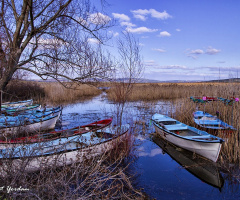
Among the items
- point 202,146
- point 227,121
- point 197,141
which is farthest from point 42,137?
point 227,121

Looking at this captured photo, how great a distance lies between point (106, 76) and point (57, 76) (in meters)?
1.41

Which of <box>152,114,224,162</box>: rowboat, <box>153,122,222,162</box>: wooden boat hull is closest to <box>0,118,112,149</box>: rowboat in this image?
<box>152,114,224,162</box>: rowboat

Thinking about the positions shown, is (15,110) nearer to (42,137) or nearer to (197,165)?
(42,137)

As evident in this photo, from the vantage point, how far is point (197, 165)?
5473 mm

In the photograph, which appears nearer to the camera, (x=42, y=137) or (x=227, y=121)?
(x=42, y=137)

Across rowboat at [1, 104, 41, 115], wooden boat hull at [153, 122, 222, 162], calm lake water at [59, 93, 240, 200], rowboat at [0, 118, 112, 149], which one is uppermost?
rowboat at [1, 104, 41, 115]

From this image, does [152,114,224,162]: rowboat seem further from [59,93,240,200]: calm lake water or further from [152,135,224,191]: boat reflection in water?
[59,93,240,200]: calm lake water

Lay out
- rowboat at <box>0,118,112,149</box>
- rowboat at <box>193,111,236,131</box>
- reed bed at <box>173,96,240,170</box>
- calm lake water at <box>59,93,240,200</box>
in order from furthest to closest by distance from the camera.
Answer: rowboat at <box>193,111,236,131</box> → reed bed at <box>173,96,240,170</box> → calm lake water at <box>59,93,240,200</box> → rowboat at <box>0,118,112,149</box>

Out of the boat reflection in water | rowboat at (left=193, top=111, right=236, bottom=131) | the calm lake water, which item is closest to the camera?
the calm lake water

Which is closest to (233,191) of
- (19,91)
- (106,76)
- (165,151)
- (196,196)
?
(196,196)

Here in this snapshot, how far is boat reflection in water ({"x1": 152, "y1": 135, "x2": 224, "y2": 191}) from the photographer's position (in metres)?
4.72

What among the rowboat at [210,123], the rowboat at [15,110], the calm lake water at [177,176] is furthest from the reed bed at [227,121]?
the rowboat at [15,110]

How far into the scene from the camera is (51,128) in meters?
9.00

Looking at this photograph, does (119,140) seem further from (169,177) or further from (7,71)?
(7,71)
